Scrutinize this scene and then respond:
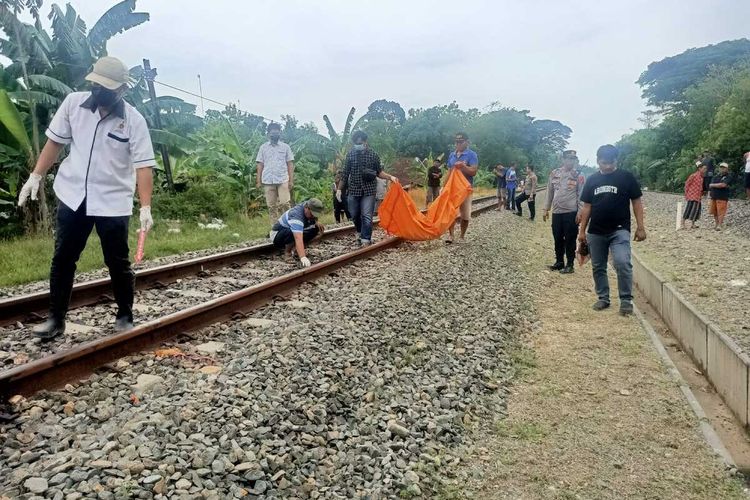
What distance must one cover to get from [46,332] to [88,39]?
10957 millimetres

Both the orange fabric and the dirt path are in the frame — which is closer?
the dirt path

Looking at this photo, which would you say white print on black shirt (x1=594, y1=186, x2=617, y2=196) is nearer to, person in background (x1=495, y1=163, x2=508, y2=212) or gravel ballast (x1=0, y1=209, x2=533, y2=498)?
gravel ballast (x1=0, y1=209, x2=533, y2=498)

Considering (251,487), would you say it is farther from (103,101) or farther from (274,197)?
(274,197)

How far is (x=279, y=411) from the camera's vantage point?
10.1ft

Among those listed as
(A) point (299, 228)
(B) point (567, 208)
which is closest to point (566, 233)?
(B) point (567, 208)

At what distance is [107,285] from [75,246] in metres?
1.60

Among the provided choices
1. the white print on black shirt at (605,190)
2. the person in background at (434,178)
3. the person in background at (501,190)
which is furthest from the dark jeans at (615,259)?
the person in background at (501,190)

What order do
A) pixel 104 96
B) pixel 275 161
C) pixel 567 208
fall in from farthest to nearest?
pixel 275 161, pixel 567 208, pixel 104 96

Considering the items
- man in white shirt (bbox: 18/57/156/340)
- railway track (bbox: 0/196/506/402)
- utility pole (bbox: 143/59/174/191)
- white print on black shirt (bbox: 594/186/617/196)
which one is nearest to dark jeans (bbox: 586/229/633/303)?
white print on black shirt (bbox: 594/186/617/196)

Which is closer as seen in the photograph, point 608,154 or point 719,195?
point 608,154

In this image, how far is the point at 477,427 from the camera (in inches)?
141

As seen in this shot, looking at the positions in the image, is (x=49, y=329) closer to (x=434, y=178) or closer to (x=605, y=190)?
(x=605, y=190)

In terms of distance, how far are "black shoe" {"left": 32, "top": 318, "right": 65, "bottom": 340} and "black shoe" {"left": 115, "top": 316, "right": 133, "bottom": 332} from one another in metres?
0.39

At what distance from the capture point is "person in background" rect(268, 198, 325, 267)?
7309 millimetres
